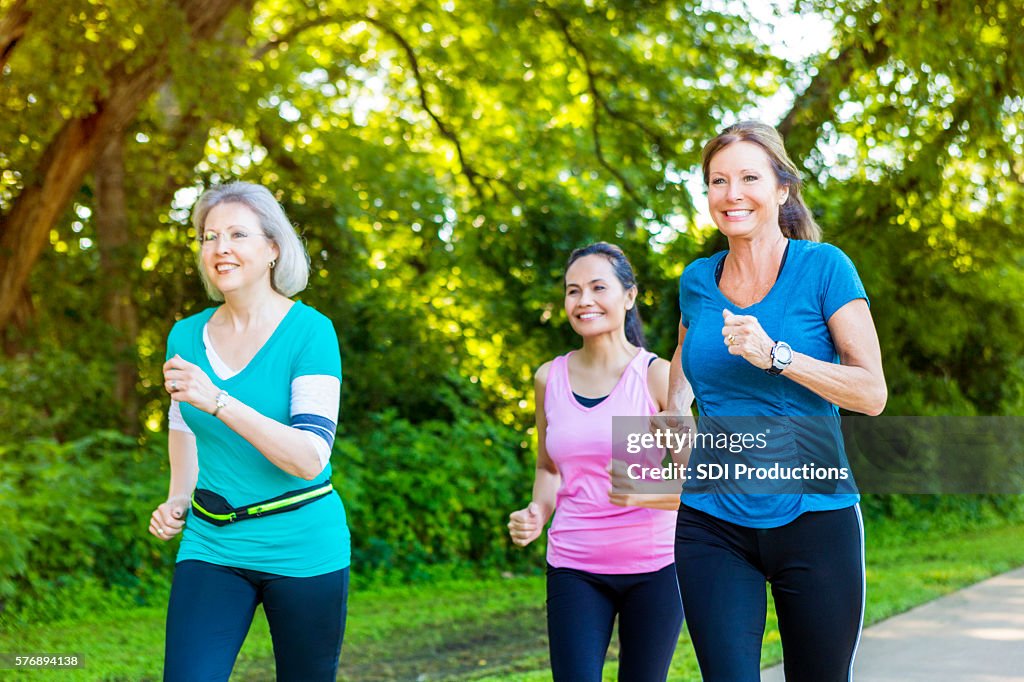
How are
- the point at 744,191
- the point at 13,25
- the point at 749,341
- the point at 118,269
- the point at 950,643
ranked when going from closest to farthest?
1. the point at 749,341
2. the point at 744,191
3. the point at 950,643
4. the point at 13,25
5. the point at 118,269

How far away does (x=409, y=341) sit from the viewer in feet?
42.2

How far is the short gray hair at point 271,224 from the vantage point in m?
3.57

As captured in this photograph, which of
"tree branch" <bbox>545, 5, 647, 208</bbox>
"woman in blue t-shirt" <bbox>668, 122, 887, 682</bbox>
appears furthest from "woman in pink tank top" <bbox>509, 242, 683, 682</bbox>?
"tree branch" <bbox>545, 5, 647, 208</bbox>

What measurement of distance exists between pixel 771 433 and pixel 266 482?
1.40 meters

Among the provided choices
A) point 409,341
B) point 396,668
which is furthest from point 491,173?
point 396,668

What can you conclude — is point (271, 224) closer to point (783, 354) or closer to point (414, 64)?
point (783, 354)

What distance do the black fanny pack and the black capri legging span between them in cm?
107

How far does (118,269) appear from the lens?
12.3 metres

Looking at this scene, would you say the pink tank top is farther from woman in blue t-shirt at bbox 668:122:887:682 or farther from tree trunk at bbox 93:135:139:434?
tree trunk at bbox 93:135:139:434

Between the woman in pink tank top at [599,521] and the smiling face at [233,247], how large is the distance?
1.25m

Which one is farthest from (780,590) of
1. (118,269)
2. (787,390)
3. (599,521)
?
(118,269)

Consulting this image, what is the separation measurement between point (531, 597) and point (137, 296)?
Answer: 5.33 m

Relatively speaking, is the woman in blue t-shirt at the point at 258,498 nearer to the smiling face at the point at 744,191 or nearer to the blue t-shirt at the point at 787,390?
the blue t-shirt at the point at 787,390

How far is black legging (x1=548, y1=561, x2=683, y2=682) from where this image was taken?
13.0ft
